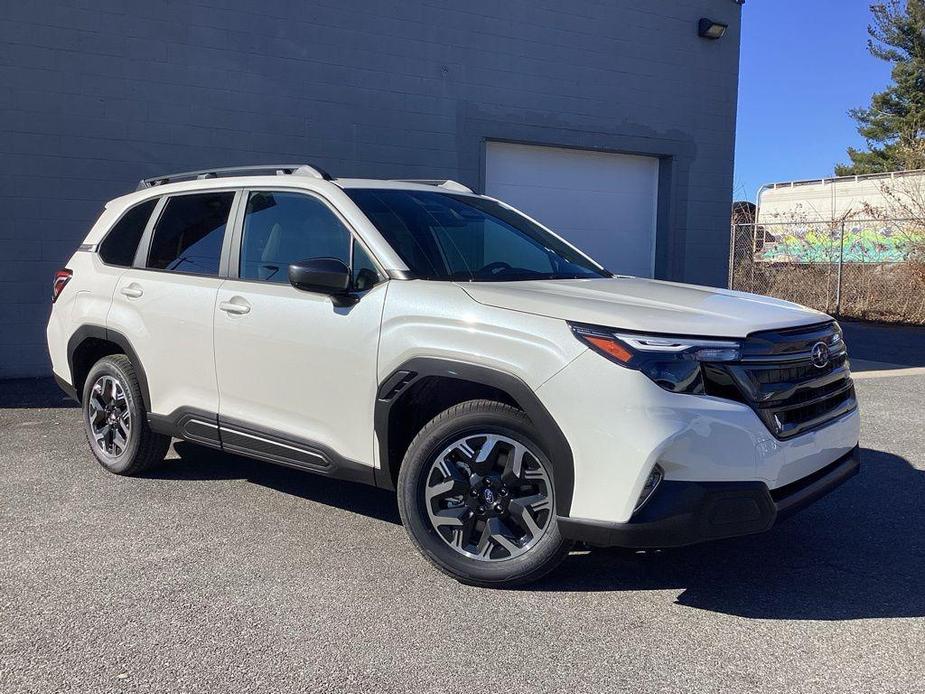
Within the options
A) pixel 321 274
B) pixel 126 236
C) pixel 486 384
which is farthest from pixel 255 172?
pixel 486 384

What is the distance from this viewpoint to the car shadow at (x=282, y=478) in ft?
16.0

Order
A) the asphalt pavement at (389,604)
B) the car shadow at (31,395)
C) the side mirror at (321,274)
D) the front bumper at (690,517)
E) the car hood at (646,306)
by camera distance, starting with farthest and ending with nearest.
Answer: the car shadow at (31,395) < the side mirror at (321,274) < the car hood at (646,306) < the front bumper at (690,517) < the asphalt pavement at (389,604)

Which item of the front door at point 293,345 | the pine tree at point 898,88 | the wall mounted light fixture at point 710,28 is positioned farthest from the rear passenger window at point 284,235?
the pine tree at point 898,88

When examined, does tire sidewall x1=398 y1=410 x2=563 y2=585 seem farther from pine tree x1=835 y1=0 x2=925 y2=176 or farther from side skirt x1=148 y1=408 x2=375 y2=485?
pine tree x1=835 y1=0 x2=925 y2=176

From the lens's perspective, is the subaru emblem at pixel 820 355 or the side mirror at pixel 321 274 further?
the side mirror at pixel 321 274

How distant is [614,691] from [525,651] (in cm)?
39

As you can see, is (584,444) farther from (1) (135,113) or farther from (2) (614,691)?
(1) (135,113)

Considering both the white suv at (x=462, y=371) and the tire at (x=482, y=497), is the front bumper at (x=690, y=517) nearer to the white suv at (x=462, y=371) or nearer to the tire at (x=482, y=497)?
the white suv at (x=462, y=371)

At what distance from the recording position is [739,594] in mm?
3664

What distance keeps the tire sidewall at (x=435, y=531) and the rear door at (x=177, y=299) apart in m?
1.44

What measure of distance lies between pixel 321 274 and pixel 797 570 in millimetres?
2544

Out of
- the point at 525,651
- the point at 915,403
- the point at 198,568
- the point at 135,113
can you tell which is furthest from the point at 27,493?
the point at 915,403

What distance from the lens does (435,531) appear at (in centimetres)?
375

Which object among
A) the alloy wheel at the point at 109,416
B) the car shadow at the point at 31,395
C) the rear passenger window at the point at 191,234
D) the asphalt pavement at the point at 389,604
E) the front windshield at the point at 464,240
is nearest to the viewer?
the asphalt pavement at the point at 389,604
